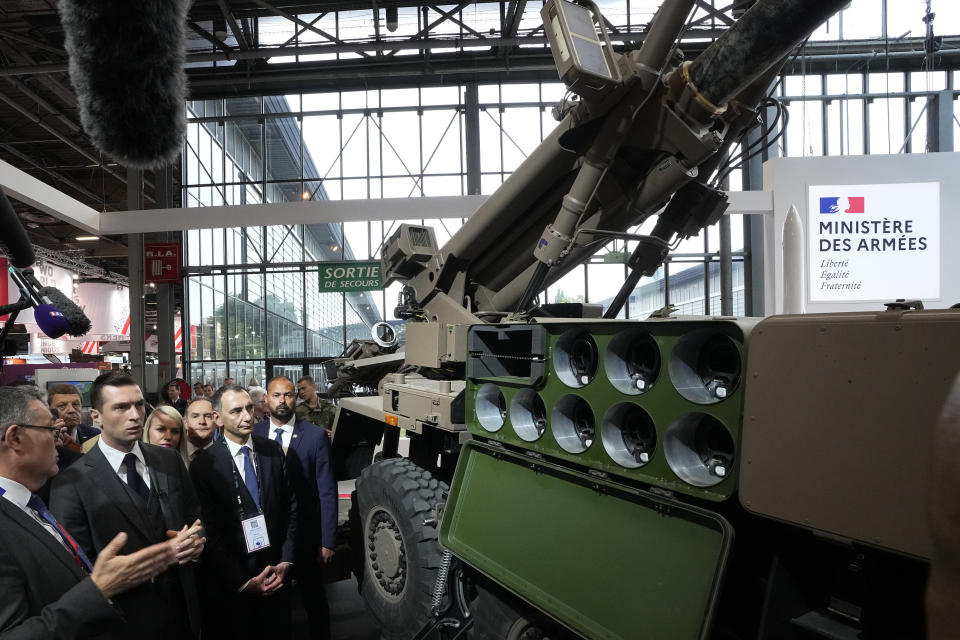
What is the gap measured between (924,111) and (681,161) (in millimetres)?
16370

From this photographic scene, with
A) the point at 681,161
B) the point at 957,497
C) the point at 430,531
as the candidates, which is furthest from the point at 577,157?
the point at 957,497

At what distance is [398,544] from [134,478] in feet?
6.07

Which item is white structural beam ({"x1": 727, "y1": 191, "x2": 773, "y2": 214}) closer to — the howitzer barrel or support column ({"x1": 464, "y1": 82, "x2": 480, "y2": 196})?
the howitzer barrel

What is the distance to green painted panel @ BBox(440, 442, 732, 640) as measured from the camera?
2.64 meters

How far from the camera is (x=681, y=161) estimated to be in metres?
4.38

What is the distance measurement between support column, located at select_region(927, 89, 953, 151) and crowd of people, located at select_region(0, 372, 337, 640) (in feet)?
57.7

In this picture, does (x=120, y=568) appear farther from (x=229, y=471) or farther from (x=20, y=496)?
(x=229, y=471)

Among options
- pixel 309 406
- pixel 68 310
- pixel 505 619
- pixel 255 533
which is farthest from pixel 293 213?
pixel 68 310

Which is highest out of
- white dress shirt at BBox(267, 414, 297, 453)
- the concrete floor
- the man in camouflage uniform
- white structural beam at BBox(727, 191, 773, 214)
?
white structural beam at BBox(727, 191, 773, 214)

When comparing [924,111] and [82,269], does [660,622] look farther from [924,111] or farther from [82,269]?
[82,269]

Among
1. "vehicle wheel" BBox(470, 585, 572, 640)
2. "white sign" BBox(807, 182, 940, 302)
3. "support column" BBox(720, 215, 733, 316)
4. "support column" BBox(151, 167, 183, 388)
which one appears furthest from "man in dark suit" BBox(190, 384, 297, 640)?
"support column" BBox(720, 215, 733, 316)

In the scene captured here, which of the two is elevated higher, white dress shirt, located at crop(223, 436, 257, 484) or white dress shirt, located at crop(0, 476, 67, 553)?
white dress shirt, located at crop(0, 476, 67, 553)

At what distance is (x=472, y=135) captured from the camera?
1869 cm

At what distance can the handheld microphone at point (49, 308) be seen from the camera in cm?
154
